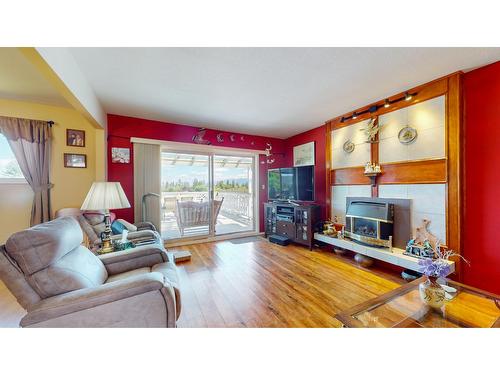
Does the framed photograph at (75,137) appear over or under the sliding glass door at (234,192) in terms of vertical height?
over

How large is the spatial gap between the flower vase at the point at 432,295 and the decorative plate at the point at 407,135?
6.28ft

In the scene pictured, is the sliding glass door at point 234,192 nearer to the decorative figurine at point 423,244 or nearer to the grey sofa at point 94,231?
the grey sofa at point 94,231

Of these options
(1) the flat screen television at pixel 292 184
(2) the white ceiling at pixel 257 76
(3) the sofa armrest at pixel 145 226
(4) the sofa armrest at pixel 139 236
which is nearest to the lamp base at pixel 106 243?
(4) the sofa armrest at pixel 139 236

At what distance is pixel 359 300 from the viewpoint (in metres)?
1.89

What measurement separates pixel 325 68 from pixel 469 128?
1704 millimetres

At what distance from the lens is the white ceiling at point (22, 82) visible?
5.83 ft

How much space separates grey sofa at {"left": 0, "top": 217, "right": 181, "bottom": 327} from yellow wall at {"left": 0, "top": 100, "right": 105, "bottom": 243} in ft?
7.37

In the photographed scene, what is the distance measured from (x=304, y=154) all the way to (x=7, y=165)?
Result: 16.3 feet

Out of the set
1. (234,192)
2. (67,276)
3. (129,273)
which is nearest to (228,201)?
(234,192)

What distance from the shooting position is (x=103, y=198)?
176cm
